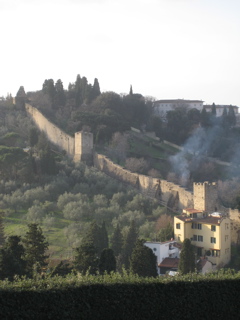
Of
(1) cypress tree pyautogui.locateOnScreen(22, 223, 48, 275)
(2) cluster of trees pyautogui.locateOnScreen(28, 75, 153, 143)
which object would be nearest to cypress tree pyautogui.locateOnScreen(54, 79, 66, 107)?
(2) cluster of trees pyautogui.locateOnScreen(28, 75, 153, 143)

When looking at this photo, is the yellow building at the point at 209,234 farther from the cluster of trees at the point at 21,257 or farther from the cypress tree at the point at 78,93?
the cypress tree at the point at 78,93

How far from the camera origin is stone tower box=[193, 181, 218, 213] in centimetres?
2914

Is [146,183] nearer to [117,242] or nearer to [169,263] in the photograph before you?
[117,242]

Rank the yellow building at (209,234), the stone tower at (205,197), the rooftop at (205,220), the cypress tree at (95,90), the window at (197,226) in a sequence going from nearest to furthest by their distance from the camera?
the yellow building at (209,234)
the rooftop at (205,220)
the window at (197,226)
the stone tower at (205,197)
the cypress tree at (95,90)

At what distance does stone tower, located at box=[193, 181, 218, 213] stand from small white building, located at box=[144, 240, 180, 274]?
474 cm

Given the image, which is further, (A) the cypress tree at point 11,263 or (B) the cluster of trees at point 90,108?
(B) the cluster of trees at point 90,108

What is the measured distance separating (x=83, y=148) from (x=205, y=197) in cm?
1221

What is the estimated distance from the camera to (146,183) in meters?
35.0

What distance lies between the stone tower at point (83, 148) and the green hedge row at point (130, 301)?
2704 centimetres

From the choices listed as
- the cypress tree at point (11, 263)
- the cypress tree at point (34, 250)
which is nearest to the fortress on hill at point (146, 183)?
the cypress tree at point (34, 250)

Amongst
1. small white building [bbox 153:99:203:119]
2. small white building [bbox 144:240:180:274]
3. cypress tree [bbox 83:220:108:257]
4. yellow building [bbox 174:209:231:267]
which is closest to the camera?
cypress tree [bbox 83:220:108:257]

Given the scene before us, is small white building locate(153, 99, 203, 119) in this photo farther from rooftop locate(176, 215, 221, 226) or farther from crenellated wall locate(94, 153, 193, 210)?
rooftop locate(176, 215, 221, 226)

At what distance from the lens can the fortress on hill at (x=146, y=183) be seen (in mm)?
29188

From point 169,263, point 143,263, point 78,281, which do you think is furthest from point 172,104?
point 78,281
